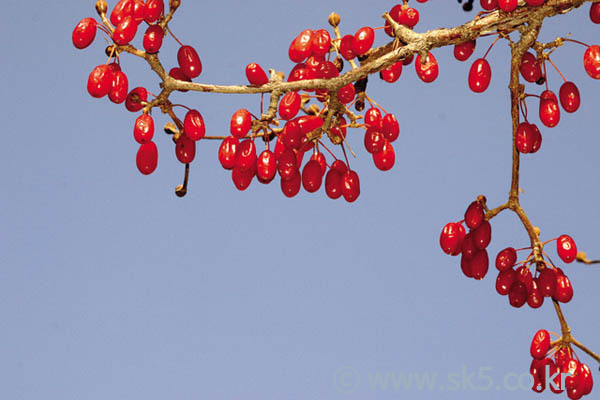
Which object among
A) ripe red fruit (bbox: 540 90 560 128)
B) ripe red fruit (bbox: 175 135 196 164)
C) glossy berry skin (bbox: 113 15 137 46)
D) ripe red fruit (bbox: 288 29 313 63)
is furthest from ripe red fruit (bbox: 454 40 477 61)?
glossy berry skin (bbox: 113 15 137 46)

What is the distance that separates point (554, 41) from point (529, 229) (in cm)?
55

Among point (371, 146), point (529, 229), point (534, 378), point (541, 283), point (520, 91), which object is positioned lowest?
point (534, 378)

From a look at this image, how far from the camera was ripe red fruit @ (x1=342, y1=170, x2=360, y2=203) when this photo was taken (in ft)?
7.64

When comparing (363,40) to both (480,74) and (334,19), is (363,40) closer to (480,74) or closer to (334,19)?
(334,19)

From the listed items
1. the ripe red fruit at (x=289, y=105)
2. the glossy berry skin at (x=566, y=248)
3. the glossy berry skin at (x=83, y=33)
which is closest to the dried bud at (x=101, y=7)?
the glossy berry skin at (x=83, y=33)

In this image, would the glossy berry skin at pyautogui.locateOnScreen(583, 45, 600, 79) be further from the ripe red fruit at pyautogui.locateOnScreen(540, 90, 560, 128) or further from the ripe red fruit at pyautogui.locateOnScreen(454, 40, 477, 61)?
the ripe red fruit at pyautogui.locateOnScreen(454, 40, 477, 61)

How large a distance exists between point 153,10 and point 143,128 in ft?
0.96

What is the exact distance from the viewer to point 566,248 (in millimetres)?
2465

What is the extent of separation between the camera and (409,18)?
7.31 feet

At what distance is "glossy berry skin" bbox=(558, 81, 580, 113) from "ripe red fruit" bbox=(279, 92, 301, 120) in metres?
0.73

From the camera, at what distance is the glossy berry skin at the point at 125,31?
2.07 meters

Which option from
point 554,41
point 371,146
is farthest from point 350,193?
point 554,41

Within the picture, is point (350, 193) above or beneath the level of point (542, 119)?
beneath

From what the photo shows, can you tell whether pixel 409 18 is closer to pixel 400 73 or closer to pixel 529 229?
pixel 400 73
